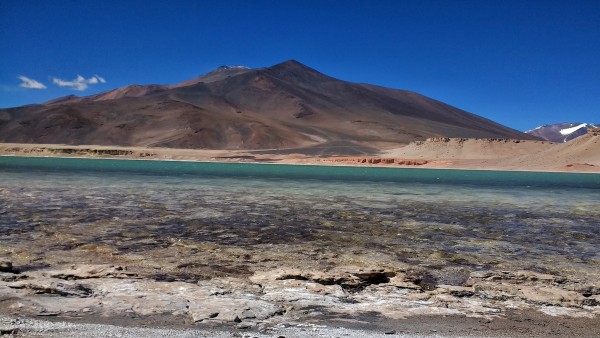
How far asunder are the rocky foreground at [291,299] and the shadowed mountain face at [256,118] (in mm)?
84233

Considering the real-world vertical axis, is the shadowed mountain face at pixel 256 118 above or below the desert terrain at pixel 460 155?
above

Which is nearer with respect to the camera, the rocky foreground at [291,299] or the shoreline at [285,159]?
the rocky foreground at [291,299]

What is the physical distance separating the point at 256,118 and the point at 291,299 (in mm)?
124041

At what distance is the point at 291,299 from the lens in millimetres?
5086

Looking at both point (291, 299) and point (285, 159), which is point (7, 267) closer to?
point (291, 299)

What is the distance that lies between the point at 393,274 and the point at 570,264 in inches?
114

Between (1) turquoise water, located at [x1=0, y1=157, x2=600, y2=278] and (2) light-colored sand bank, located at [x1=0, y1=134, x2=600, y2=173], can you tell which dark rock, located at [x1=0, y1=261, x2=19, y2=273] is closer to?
(1) turquoise water, located at [x1=0, y1=157, x2=600, y2=278]

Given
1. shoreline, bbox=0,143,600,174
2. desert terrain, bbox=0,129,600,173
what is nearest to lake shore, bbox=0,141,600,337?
shoreline, bbox=0,143,600,174

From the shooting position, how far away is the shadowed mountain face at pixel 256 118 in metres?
105

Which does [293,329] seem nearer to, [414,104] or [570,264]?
[570,264]

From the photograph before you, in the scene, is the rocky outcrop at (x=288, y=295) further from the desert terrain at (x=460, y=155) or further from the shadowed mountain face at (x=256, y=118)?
the shadowed mountain face at (x=256, y=118)

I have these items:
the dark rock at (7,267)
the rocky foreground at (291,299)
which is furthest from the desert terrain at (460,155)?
the dark rock at (7,267)

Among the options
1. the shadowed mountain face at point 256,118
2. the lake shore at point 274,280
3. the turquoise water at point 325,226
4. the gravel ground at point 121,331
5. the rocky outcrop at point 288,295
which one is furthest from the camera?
the shadowed mountain face at point 256,118

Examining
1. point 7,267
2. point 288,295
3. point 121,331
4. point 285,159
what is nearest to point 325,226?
point 288,295
